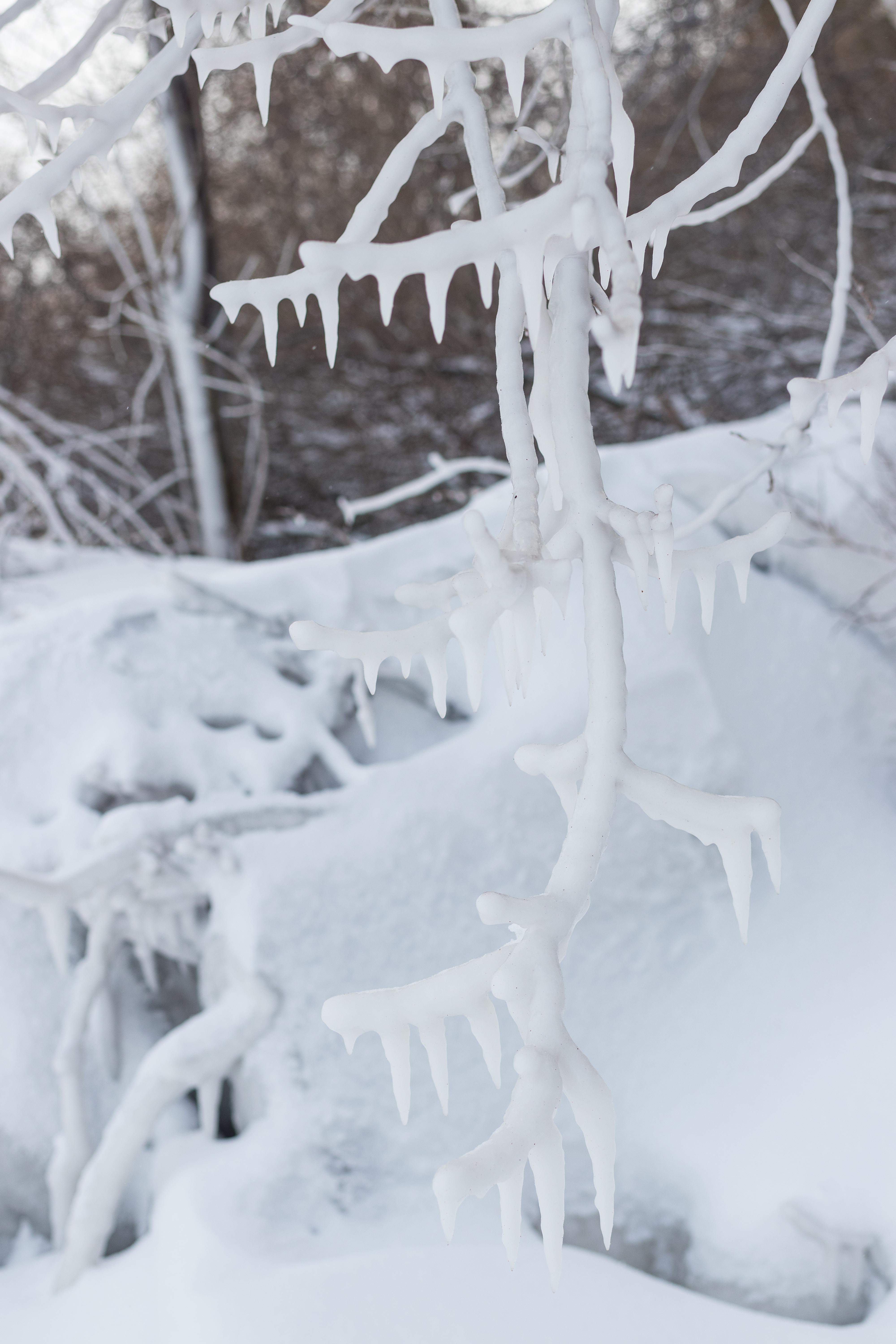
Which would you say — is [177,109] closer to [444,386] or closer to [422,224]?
[422,224]

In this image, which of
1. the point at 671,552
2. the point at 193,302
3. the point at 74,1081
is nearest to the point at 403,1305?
the point at 74,1081

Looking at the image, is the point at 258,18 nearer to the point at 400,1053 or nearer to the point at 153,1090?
the point at 400,1053

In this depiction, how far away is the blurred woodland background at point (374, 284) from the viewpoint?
354 cm

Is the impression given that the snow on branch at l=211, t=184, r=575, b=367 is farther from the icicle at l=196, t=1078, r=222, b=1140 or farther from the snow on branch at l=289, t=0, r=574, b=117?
the icicle at l=196, t=1078, r=222, b=1140

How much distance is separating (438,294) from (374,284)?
380cm

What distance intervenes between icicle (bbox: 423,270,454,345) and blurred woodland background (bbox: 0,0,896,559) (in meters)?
2.57

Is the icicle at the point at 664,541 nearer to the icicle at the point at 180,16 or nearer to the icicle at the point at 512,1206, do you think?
the icicle at the point at 512,1206

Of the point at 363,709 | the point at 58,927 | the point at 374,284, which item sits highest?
the point at 374,284

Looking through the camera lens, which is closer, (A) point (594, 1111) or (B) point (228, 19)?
(A) point (594, 1111)

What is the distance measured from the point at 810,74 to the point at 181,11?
2.75 feet

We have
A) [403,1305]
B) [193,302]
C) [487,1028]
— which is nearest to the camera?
[487,1028]

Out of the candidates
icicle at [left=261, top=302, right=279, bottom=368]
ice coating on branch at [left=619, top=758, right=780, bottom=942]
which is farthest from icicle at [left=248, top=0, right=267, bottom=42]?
ice coating on branch at [left=619, top=758, right=780, bottom=942]

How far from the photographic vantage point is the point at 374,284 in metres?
4.10

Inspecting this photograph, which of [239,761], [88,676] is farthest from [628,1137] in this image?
[88,676]
